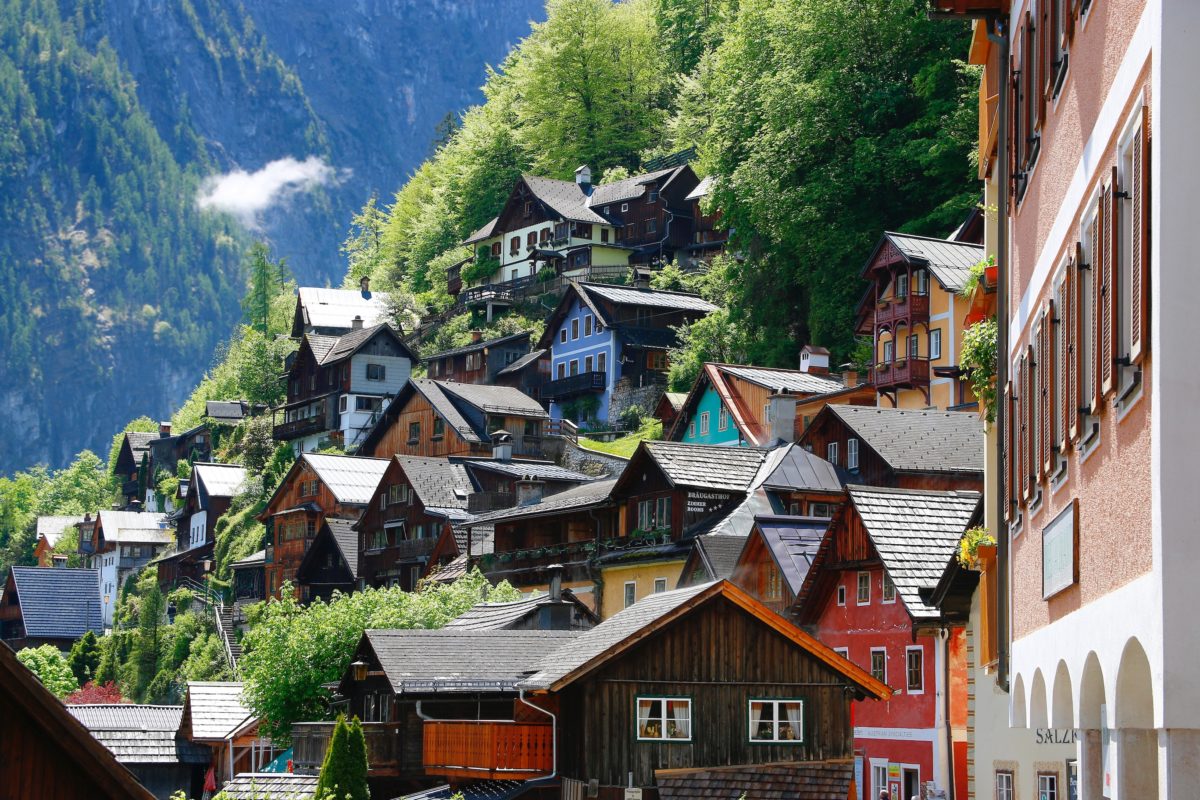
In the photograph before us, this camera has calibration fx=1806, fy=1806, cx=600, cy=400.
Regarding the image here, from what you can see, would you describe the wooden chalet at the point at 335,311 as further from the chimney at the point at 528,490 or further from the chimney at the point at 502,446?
the chimney at the point at 528,490

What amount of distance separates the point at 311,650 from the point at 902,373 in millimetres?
23323

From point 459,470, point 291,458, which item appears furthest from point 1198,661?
point 291,458

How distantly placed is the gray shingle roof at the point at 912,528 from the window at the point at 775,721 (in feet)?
11.3

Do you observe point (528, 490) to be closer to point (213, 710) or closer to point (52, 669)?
point (213, 710)

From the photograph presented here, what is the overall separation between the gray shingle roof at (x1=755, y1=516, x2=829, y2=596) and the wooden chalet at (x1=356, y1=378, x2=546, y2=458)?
36.0 m

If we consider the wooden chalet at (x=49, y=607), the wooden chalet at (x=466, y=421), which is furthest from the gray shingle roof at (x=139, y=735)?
the wooden chalet at (x=49, y=607)

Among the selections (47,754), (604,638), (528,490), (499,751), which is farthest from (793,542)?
(47,754)

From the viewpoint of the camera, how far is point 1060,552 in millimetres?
13688

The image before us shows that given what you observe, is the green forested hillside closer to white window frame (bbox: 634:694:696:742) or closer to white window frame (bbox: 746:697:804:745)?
white window frame (bbox: 746:697:804:745)

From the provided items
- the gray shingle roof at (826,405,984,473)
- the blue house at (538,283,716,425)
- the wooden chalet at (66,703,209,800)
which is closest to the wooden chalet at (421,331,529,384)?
the blue house at (538,283,716,425)

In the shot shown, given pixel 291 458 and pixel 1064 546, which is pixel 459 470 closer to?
pixel 291 458

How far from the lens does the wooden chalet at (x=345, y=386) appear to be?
107m

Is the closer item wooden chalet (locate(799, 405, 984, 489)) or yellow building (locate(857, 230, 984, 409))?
wooden chalet (locate(799, 405, 984, 489))

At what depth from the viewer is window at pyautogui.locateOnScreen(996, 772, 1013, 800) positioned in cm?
2858
